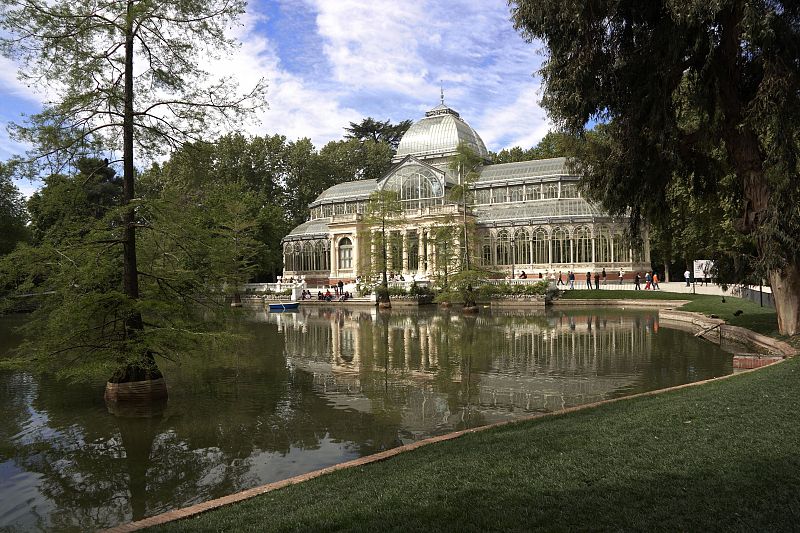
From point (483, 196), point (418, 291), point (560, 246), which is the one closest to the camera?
point (418, 291)

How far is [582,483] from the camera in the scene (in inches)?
216

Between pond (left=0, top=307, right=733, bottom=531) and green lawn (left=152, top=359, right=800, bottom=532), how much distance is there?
1985mm

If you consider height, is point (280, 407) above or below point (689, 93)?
below

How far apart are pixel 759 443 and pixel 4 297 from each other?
1187 centimetres

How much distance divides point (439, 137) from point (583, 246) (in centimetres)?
2098

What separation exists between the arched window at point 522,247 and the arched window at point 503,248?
1.98ft

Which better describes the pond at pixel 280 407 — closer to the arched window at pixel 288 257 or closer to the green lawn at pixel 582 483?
the green lawn at pixel 582 483

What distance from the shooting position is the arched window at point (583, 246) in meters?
47.5

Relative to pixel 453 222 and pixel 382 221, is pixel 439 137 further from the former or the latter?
pixel 382 221

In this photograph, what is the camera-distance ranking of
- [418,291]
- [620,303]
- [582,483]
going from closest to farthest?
1. [582,483]
2. [620,303]
3. [418,291]

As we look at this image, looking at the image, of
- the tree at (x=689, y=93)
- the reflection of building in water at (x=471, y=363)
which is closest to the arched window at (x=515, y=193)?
the reflection of building in water at (x=471, y=363)

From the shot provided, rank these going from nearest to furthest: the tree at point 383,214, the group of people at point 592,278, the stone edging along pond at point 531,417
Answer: the stone edging along pond at point 531,417
the tree at point 383,214
the group of people at point 592,278

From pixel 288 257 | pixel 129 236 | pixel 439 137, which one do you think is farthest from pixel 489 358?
pixel 288 257

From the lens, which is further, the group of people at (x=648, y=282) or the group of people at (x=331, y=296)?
the group of people at (x=331, y=296)
